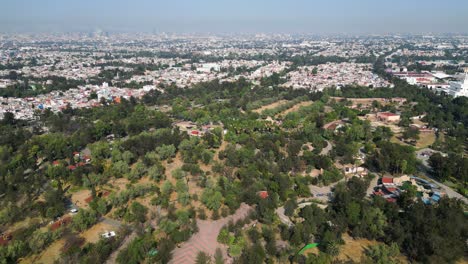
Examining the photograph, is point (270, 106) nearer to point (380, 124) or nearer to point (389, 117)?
point (380, 124)

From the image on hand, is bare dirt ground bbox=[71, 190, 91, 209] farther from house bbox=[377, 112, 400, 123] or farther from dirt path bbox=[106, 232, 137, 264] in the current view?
house bbox=[377, 112, 400, 123]

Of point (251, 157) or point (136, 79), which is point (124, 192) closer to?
point (251, 157)

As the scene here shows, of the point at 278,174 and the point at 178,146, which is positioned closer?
the point at 278,174

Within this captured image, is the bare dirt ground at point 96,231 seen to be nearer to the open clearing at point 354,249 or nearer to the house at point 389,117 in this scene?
the open clearing at point 354,249

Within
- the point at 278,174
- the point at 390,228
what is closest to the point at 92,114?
the point at 278,174

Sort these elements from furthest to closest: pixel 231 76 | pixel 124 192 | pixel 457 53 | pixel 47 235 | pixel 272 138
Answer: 1. pixel 457 53
2. pixel 231 76
3. pixel 272 138
4. pixel 124 192
5. pixel 47 235

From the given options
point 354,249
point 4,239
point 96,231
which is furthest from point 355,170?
point 4,239

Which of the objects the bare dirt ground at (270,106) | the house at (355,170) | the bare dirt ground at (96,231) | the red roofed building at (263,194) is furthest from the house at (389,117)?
the bare dirt ground at (96,231)
